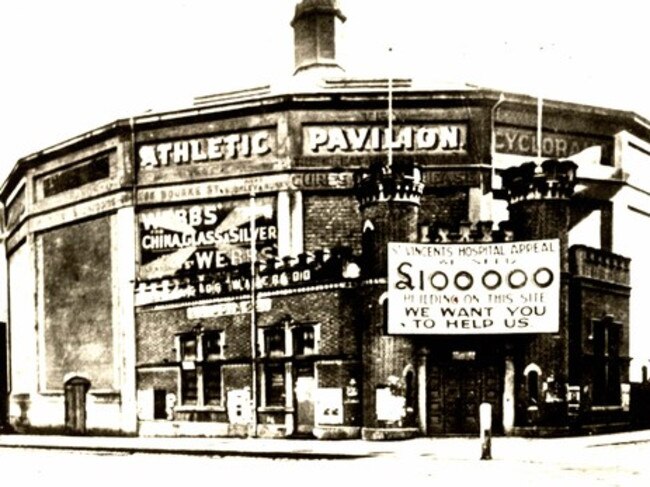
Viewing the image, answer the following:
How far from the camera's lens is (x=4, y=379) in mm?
45438

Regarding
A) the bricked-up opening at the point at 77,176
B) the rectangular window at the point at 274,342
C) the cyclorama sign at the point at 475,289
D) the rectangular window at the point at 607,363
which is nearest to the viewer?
the cyclorama sign at the point at 475,289

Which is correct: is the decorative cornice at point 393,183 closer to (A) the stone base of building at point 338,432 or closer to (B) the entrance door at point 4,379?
(A) the stone base of building at point 338,432

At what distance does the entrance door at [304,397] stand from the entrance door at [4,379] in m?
21.0

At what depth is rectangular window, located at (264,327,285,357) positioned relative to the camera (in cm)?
2874

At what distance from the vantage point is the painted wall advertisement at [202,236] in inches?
1326

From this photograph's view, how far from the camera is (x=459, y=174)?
108 ft

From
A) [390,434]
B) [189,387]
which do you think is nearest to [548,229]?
[390,434]

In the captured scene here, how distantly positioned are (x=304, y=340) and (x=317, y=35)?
17.4 meters

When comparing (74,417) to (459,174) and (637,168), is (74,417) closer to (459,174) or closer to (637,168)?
(459,174)

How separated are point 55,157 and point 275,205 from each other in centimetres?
1150

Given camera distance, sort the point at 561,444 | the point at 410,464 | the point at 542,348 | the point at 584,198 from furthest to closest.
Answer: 1. the point at 584,198
2. the point at 542,348
3. the point at 561,444
4. the point at 410,464

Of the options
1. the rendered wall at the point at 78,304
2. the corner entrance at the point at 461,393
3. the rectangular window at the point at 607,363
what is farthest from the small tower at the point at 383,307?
the rendered wall at the point at 78,304

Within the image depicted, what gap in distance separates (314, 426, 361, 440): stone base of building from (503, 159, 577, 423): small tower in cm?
493

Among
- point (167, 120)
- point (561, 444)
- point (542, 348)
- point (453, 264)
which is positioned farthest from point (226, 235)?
point (561, 444)
